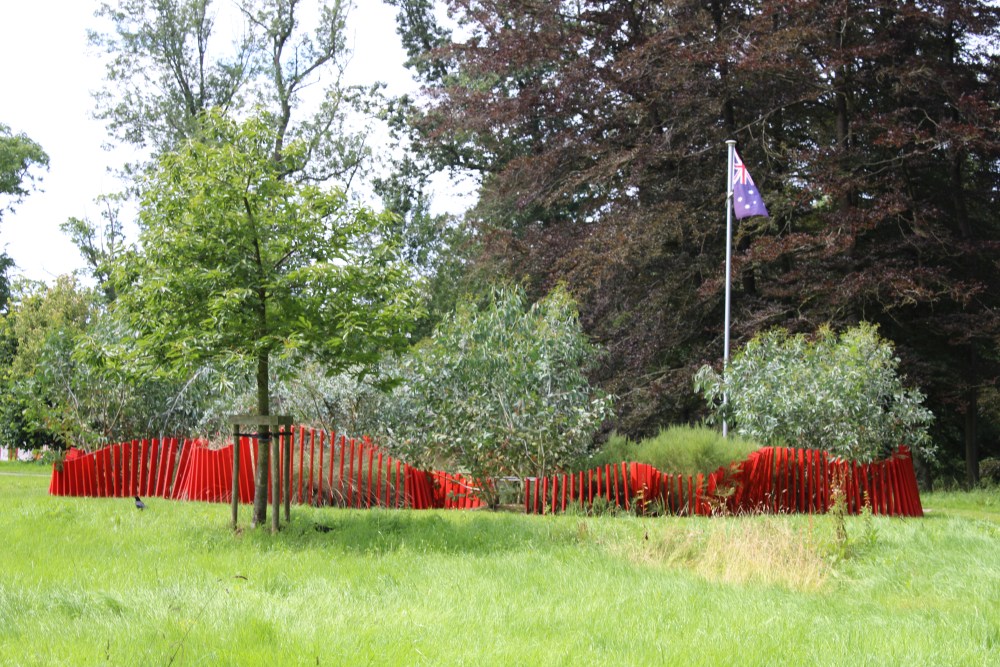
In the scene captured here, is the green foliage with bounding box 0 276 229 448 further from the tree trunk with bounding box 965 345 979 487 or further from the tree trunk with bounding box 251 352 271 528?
the tree trunk with bounding box 965 345 979 487

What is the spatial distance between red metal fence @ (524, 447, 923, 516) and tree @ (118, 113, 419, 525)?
13.1 ft

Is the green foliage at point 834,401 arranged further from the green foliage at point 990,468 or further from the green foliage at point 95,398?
the green foliage at point 990,468

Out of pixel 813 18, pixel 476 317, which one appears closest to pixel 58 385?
pixel 476 317

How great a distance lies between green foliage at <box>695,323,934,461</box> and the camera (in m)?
13.8

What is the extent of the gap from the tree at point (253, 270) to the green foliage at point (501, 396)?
3136 millimetres

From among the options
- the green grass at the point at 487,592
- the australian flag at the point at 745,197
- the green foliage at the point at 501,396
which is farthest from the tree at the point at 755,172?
the green grass at the point at 487,592

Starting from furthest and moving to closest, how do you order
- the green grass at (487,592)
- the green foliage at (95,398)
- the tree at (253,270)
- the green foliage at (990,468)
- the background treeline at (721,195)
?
the green foliage at (990,468) < the background treeline at (721,195) < the green foliage at (95,398) < the tree at (253,270) < the green grass at (487,592)

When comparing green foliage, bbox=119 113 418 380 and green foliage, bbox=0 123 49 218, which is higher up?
green foliage, bbox=0 123 49 218

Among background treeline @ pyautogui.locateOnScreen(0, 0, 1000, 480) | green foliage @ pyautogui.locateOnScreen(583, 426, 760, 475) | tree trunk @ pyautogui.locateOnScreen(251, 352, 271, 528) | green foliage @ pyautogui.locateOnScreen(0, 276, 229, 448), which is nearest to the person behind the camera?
tree trunk @ pyautogui.locateOnScreen(251, 352, 271, 528)

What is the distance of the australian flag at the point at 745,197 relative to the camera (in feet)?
58.4

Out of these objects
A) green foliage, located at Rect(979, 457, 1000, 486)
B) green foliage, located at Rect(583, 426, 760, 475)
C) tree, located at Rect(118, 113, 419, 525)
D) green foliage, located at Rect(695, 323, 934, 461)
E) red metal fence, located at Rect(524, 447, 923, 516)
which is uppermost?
tree, located at Rect(118, 113, 419, 525)

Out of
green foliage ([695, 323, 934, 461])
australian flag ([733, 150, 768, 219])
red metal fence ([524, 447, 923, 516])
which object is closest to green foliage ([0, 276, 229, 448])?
red metal fence ([524, 447, 923, 516])

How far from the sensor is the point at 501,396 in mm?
13656

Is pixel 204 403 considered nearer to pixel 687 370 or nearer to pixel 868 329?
pixel 687 370
